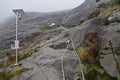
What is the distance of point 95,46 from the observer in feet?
50.3

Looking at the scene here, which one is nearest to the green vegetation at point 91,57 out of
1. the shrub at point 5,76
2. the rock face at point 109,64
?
the rock face at point 109,64

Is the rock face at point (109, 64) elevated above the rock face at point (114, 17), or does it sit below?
below

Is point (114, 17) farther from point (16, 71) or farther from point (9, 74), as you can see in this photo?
point (9, 74)

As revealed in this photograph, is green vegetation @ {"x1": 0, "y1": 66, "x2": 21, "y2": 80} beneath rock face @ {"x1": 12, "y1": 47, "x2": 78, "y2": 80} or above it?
beneath

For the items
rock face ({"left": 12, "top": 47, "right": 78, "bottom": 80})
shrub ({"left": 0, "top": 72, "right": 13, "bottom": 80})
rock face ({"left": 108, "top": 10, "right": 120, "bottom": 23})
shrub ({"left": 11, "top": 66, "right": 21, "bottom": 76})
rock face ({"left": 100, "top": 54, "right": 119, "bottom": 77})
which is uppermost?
rock face ({"left": 108, "top": 10, "right": 120, "bottom": 23})

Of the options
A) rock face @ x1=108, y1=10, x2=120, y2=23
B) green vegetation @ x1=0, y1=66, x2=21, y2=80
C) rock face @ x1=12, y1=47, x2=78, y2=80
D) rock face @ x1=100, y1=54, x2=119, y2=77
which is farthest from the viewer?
rock face @ x1=108, y1=10, x2=120, y2=23

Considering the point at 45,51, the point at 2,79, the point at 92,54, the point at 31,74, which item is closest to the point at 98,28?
the point at 92,54

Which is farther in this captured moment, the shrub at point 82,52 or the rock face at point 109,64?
the shrub at point 82,52

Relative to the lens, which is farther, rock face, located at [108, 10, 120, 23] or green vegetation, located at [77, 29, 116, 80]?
rock face, located at [108, 10, 120, 23]

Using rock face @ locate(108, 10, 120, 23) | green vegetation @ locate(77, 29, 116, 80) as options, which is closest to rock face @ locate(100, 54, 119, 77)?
green vegetation @ locate(77, 29, 116, 80)

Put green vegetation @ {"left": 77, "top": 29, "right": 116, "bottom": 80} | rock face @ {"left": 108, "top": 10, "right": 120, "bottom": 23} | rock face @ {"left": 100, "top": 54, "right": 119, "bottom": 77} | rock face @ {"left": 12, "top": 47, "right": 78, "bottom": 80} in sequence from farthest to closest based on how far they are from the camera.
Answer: rock face @ {"left": 108, "top": 10, "right": 120, "bottom": 23}
rock face @ {"left": 12, "top": 47, "right": 78, "bottom": 80}
green vegetation @ {"left": 77, "top": 29, "right": 116, "bottom": 80}
rock face @ {"left": 100, "top": 54, "right": 119, "bottom": 77}

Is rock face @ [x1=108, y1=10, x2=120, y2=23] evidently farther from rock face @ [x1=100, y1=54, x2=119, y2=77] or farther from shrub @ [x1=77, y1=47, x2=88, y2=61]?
rock face @ [x1=100, y1=54, x2=119, y2=77]

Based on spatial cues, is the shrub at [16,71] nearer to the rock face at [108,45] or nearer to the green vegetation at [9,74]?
the green vegetation at [9,74]

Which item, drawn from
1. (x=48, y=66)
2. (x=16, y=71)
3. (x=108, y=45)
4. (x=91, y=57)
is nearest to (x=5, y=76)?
(x=16, y=71)
